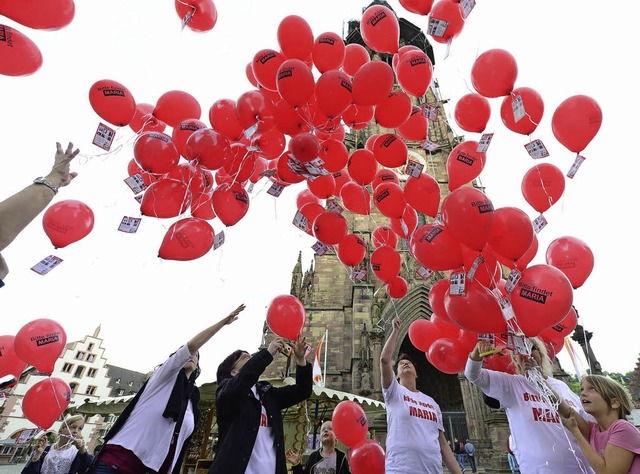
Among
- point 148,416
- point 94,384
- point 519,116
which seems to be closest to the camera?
point 148,416

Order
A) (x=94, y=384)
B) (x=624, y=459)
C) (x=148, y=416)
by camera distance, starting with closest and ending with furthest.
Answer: (x=624, y=459) < (x=148, y=416) < (x=94, y=384)

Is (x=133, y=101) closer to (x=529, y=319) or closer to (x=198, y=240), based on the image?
(x=198, y=240)

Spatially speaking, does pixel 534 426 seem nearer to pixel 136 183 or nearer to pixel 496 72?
pixel 496 72

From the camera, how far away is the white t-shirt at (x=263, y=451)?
2209 mm

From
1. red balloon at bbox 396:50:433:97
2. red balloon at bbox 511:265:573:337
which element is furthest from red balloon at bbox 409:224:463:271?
red balloon at bbox 396:50:433:97

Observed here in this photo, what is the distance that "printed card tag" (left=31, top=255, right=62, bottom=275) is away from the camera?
2.76 meters

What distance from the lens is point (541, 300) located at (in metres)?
2.35

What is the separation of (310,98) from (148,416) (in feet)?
9.70

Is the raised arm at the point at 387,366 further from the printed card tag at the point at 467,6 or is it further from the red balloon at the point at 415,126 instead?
the printed card tag at the point at 467,6

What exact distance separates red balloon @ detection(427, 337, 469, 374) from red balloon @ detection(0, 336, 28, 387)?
15.0ft

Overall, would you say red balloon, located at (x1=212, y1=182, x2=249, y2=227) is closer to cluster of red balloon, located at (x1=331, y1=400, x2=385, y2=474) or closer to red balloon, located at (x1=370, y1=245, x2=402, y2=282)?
red balloon, located at (x1=370, y1=245, x2=402, y2=282)

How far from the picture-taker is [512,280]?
2.59 m

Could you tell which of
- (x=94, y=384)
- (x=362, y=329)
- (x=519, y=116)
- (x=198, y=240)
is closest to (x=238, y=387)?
(x=198, y=240)

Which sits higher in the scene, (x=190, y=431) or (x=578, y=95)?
(x=578, y=95)
